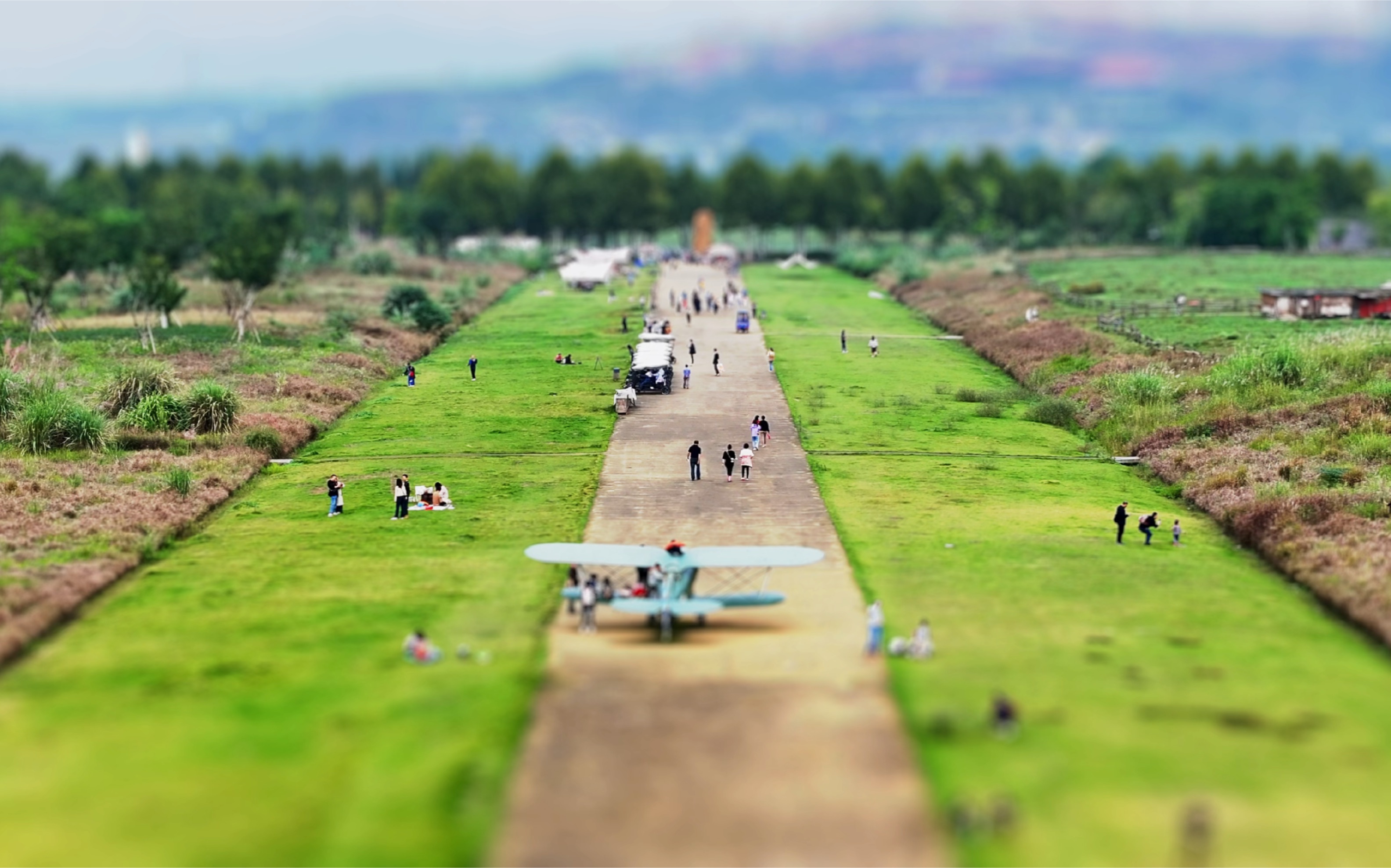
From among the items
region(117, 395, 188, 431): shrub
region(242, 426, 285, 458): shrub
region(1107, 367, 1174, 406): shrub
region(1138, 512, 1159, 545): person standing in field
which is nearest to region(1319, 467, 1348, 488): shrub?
region(1138, 512, 1159, 545): person standing in field

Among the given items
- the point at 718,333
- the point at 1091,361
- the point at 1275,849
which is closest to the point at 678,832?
the point at 1275,849

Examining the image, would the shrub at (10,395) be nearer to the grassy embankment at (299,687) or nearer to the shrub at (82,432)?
the shrub at (82,432)

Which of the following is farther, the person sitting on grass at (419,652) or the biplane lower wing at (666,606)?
the biplane lower wing at (666,606)

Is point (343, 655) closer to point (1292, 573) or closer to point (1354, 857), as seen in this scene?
point (1354, 857)

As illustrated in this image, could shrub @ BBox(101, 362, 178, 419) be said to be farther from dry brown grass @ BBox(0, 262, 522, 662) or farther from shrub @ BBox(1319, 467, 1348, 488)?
shrub @ BBox(1319, 467, 1348, 488)

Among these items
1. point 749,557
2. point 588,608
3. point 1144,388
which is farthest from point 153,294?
point 588,608

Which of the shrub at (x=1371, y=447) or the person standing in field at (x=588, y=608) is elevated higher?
the shrub at (x=1371, y=447)

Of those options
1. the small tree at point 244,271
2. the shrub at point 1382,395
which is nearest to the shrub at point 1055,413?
the shrub at point 1382,395
